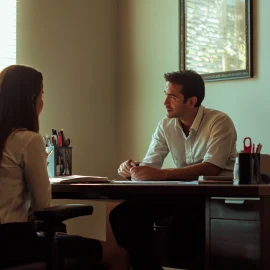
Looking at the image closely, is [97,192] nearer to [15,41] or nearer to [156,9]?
[15,41]

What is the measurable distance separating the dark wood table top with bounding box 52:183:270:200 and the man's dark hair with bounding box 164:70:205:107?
104cm

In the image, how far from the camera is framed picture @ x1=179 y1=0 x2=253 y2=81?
312cm

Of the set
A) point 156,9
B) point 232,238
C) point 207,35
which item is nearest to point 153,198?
point 232,238

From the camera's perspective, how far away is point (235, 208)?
1.68 meters

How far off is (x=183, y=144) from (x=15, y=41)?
1.17 metres

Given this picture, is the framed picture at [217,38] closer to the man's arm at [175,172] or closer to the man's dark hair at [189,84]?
the man's dark hair at [189,84]

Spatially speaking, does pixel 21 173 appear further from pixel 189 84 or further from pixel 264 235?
pixel 189 84

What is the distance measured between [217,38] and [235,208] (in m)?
1.79

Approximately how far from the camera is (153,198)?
2373 mm

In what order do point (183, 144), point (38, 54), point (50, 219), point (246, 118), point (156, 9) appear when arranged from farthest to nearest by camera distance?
point (156, 9) < point (38, 54) < point (246, 118) < point (183, 144) < point (50, 219)

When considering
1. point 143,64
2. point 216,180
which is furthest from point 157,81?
point 216,180

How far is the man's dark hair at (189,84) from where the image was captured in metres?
2.92

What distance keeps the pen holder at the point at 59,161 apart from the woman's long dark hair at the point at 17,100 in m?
0.97

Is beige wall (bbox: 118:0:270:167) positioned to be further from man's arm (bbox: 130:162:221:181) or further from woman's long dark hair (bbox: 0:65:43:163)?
woman's long dark hair (bbox: 0:65:43:163)
